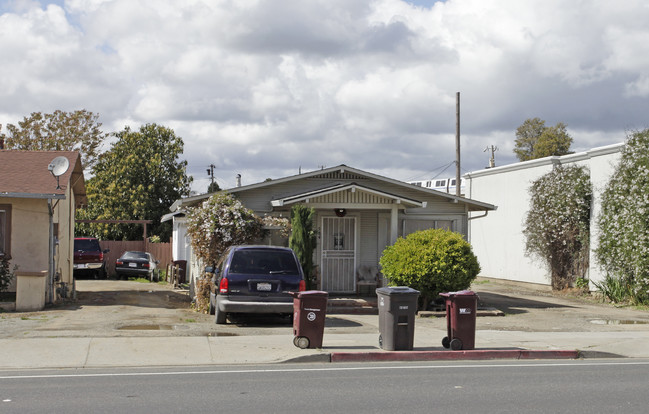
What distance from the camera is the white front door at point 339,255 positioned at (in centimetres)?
2098

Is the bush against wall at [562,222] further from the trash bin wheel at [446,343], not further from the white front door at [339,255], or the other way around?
the trash bin wheel at [446,343]

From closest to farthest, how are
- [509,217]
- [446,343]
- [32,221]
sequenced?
[446,343], [32,221], [509,217]

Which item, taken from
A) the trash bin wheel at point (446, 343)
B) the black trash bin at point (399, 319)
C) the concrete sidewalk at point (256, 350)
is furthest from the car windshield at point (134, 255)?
the trash bin wheel at point (446, 343)

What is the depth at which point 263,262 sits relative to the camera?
15.4 meters

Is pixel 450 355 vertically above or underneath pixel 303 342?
underneath

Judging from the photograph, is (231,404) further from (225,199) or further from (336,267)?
(336,267)

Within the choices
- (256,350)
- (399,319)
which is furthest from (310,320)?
(399,319)

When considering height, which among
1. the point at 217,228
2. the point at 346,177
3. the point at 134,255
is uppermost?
the point at 346,177

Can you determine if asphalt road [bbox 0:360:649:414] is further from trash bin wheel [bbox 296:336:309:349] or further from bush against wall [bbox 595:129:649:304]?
bush against wall [bbox 595:129:649:304]

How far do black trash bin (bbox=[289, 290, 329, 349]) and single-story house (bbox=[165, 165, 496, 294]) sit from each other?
735cm

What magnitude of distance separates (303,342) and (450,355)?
2442 mm

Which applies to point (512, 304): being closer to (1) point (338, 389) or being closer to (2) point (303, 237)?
(2) point (303, 237)

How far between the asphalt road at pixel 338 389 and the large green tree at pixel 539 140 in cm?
5197

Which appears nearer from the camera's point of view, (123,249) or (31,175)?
(31,175)
